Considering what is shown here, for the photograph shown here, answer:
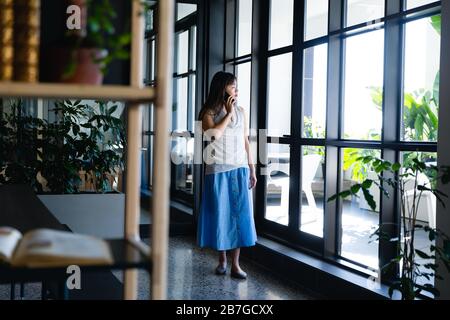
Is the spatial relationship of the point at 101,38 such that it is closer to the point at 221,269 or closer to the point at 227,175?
the point at 227,175

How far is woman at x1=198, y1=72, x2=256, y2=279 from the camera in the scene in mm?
4414

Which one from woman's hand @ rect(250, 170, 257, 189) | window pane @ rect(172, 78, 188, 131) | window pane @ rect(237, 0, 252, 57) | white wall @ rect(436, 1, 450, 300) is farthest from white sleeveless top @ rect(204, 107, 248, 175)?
window pane @ rect(172, 78, 188, 131)

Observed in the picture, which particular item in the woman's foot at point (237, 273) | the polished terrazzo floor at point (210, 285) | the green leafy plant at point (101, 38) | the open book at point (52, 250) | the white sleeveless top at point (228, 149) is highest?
the green leafy plant at point (101, 38)

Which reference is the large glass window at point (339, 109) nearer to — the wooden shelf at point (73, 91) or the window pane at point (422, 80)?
the window pane at point (422, 80)

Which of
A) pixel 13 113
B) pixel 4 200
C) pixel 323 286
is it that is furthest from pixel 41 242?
pixel 13 113

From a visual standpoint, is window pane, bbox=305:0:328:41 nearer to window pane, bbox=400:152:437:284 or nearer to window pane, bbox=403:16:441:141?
window pane, bbox=403:16:441:141

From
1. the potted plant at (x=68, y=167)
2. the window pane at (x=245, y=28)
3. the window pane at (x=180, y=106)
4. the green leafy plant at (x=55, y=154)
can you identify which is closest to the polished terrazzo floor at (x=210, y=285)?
the potted plant at (x=68, y=167)

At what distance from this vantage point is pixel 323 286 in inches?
155

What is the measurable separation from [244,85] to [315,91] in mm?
1316

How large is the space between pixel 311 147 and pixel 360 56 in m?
0.84

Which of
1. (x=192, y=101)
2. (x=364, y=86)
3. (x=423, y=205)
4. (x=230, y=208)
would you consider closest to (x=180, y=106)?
(x=192, y=101)

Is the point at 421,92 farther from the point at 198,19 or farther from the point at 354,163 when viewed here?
the point at 198,19

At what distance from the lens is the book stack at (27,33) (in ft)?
4.36

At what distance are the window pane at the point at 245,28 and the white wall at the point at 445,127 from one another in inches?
111
